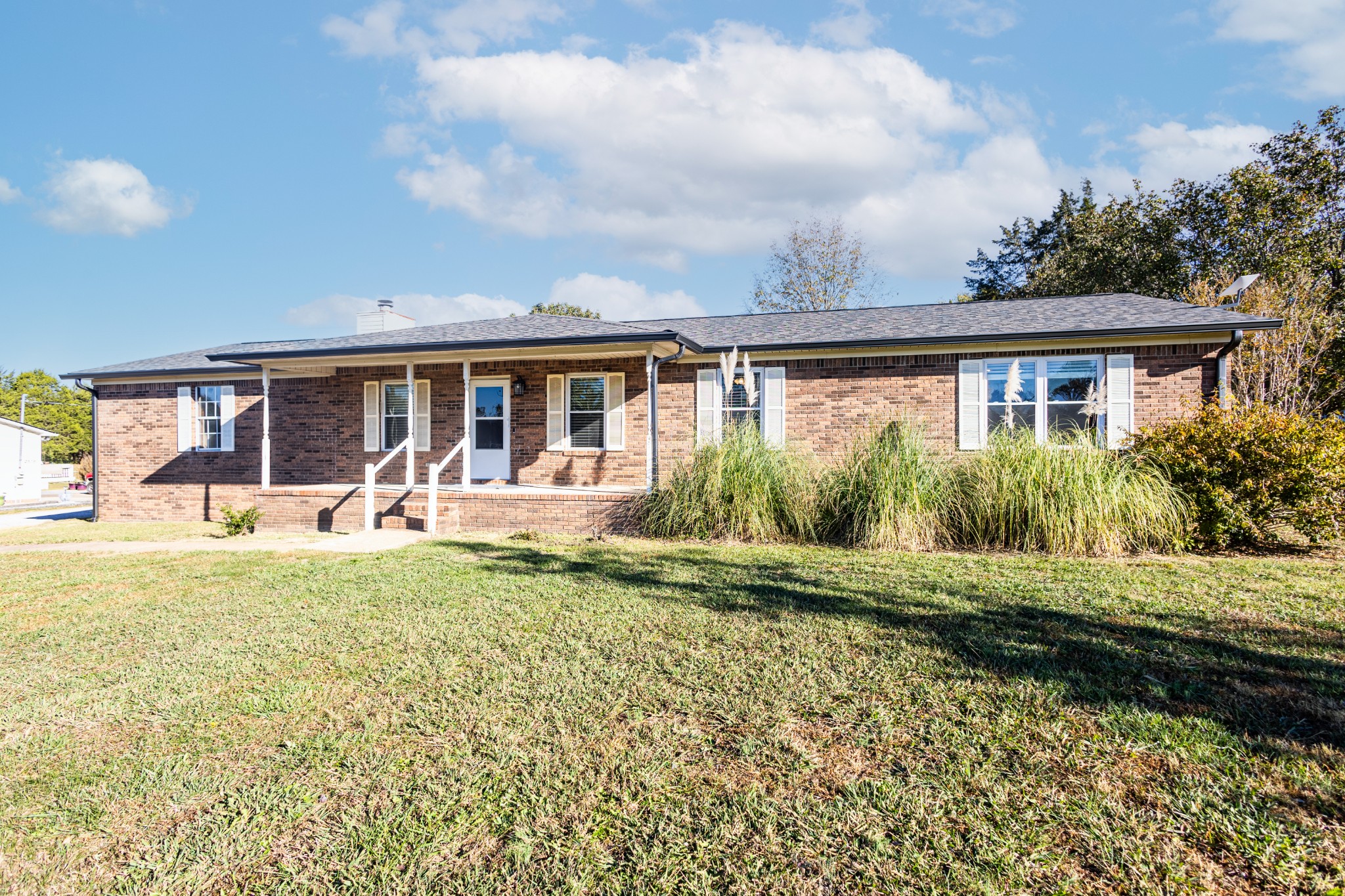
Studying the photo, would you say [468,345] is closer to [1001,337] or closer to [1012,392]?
[1001,337]

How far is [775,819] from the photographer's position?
2230 millimetres

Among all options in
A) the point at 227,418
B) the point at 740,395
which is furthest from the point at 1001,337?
the point at 227,418

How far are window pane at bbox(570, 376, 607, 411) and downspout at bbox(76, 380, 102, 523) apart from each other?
10304 millimetres

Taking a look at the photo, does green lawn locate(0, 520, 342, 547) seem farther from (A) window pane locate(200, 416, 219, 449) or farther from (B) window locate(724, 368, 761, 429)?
(B) window locate(724, 368, 761, 429)

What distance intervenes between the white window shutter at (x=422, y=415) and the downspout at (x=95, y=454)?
7.02m

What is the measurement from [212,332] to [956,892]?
21010 mm

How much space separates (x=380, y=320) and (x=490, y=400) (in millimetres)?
4168

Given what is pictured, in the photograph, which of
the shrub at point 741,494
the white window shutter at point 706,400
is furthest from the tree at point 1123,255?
the shrub at point 741,494

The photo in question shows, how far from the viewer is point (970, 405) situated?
1108 centimetres

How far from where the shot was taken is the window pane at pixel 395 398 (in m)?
13.4

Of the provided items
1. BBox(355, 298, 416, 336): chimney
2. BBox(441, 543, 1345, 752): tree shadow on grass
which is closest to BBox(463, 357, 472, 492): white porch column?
BBox(355, 298, 416, 336): chimney

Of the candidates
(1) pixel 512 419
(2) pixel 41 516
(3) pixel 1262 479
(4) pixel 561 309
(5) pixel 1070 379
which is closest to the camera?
(3) pixel 1262 479

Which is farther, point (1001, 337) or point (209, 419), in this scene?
point (209, 419)

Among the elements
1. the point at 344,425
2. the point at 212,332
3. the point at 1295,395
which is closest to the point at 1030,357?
the point at 1295,395
